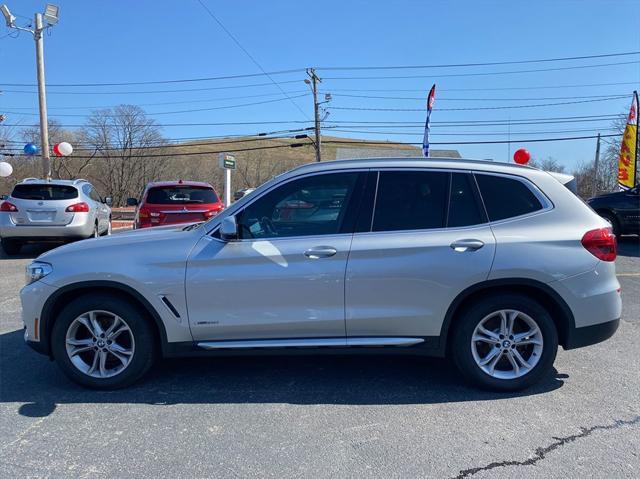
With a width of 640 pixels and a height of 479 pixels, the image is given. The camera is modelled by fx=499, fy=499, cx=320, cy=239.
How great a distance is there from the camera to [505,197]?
12.9 ft

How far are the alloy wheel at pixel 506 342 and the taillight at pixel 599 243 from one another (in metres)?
0.70

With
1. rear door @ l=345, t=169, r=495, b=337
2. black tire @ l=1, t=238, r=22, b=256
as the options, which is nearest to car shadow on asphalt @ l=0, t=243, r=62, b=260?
black tire @ l=1, t=238, r=22, b=256

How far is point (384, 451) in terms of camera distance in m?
3.03

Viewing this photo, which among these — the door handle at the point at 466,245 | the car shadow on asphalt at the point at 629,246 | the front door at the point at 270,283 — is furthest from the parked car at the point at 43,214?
the car shadow on asphalt at the point at 629,246

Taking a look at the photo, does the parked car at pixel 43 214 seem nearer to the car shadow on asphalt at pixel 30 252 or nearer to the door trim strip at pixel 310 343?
the car shadow on asphalt at pixel 30 252

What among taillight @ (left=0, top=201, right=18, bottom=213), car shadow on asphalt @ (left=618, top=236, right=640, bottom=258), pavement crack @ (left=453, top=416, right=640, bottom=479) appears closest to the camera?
pavement crack @ (left=453, top=416, right=640, bottom=479)

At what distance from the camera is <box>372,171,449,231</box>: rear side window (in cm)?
384

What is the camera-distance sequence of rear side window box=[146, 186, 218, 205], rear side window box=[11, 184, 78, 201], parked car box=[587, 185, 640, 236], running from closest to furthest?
rear side window box=[146, 186, 218, 205], rear side window box=[11, 184, 78, 201], parked car box=[587, 185, 640, 236]

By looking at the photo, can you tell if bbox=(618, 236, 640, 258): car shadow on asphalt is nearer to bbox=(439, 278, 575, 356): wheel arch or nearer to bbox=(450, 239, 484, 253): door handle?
bbox=(439, 278, 575, 356): wheel arch

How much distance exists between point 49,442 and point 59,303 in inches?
43.7

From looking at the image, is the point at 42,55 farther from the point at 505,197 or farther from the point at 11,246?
the point at 505,197

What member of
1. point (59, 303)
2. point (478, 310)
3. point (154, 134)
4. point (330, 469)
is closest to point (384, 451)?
point (330, 469)

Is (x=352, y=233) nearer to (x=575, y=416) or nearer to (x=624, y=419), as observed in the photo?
(x=575, y=416)

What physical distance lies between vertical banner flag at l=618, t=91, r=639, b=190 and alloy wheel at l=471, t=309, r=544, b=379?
20252mm
